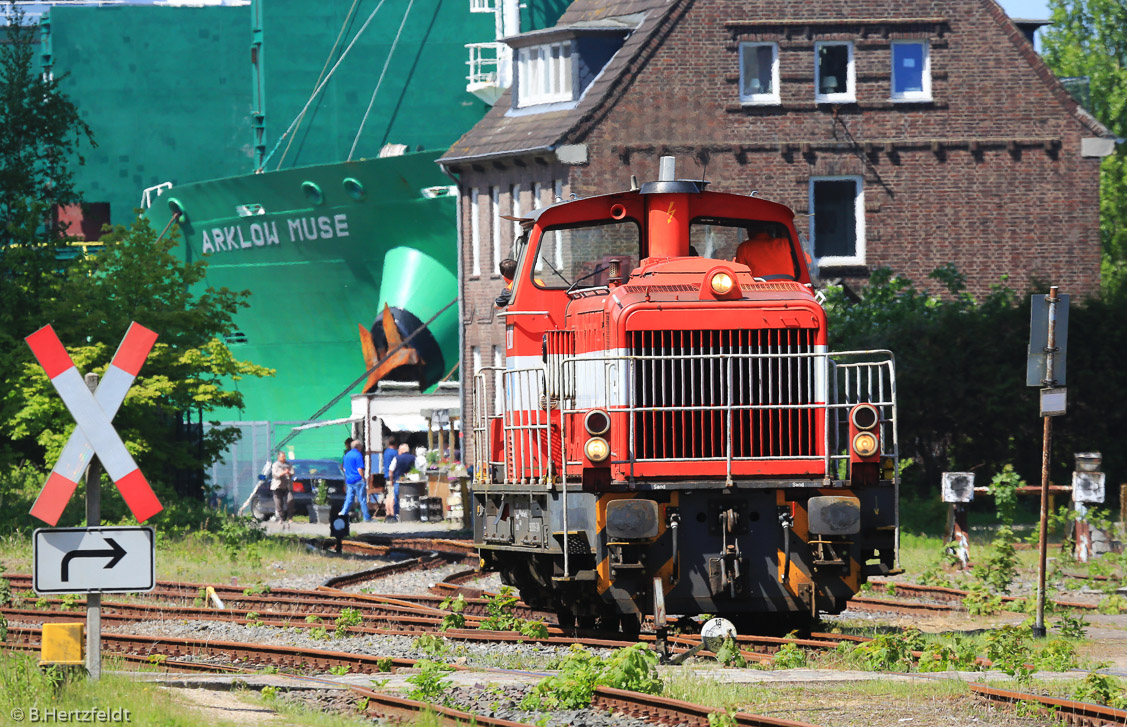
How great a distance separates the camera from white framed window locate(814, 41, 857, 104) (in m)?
32.7

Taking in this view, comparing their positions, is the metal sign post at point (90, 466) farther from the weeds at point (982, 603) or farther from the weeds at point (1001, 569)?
the weeds at point (1001, 569)

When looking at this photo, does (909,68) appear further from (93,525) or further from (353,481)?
(93,525)

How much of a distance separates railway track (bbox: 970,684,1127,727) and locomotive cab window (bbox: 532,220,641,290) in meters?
4.77

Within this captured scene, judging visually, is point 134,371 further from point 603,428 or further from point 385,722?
point 603,428

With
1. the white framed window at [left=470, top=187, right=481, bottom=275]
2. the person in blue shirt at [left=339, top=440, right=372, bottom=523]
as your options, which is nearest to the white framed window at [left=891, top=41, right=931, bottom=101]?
the white framed window at [left=470, top=187, right=481, bottom=275]

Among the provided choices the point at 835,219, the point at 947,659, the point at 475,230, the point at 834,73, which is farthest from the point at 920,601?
the point at 475,230

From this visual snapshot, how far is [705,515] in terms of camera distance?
1166 cm

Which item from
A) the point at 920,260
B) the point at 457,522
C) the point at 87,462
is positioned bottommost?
the point at 457,522

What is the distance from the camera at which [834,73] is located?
33031 millimetres

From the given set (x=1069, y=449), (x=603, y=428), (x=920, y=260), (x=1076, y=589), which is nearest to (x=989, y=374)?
(x=1069, y=449)

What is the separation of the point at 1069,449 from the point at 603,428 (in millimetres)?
18581

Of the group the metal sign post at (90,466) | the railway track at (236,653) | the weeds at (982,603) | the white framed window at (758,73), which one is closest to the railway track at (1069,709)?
the railway track at (236,653)

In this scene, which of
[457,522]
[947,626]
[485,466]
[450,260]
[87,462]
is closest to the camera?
[87,462]

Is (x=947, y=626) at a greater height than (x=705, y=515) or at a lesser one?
lesser
